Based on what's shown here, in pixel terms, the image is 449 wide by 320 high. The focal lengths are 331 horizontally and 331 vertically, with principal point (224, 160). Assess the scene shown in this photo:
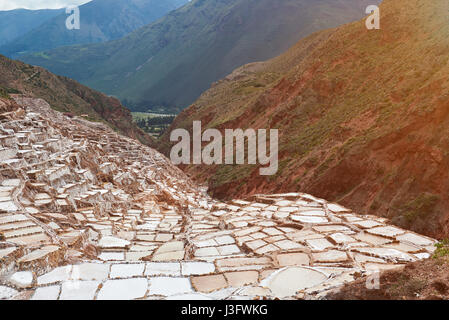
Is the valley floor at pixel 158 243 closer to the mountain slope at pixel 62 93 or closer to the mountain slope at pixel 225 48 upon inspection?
the mountain slope at pixel 62 93

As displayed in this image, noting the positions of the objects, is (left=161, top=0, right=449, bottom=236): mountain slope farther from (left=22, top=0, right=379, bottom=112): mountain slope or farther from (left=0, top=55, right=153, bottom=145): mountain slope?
(left=22, top=0, right=379, bottom=112): mountain slope

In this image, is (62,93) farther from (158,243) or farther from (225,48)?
(225,48)

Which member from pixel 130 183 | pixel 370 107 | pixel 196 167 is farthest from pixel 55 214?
pixel 196 167

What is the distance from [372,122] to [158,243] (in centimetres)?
1544

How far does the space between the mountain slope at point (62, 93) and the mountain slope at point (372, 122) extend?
2364 cm

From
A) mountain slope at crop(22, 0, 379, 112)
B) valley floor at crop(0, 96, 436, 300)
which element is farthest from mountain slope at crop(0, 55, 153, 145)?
mountain slope at crop(22, 0, 379, 112)

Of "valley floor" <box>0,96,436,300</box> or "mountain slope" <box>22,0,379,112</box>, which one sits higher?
"mountain slope" <box>22,0,379,112</box>

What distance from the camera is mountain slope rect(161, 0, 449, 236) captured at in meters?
13.1

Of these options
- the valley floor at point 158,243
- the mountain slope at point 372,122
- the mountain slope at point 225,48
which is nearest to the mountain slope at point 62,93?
the mountain slope at point 372,122

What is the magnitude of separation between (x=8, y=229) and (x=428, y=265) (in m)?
5.65

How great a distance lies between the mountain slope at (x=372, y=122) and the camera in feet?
43.1

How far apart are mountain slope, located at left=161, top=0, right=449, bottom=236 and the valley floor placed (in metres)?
6.31

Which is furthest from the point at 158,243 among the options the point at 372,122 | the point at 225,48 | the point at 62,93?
the point at 225,48

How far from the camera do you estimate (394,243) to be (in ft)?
19.8
